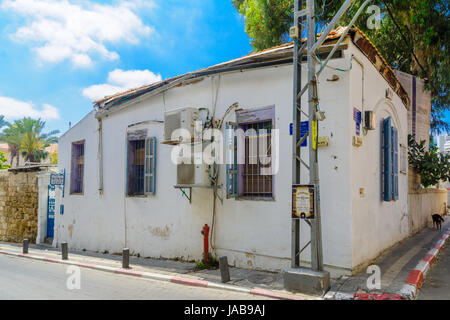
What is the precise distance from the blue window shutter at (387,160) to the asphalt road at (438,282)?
6.00ft

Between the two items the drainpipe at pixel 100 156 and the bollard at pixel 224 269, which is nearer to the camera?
the bollard at pixel 224 269

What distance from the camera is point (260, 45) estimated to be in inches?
699

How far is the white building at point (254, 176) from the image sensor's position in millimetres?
6789

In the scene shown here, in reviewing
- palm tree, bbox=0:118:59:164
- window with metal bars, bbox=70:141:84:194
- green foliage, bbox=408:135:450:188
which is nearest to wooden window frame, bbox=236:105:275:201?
window with metal bars, bbox=70:141:84:194

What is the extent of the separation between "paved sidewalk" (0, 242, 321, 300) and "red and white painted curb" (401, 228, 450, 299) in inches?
60.4

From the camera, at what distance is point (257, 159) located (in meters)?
7.93

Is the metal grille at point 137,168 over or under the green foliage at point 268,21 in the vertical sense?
under

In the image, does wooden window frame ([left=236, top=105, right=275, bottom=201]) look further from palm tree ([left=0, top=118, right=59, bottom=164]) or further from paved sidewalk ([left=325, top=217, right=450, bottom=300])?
palm tree ([left=0, top=118, right=59, bottom=164])

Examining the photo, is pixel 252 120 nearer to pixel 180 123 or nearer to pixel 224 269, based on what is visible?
pixel 180 123

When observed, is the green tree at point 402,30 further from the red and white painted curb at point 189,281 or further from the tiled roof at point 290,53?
the red and white painted curb at point 189,281

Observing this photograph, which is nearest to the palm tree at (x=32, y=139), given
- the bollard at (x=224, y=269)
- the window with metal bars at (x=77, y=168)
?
the window with metal bars at (x=77, y=168)

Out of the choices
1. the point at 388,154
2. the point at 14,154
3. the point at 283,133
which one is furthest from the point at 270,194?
the point at 14,154

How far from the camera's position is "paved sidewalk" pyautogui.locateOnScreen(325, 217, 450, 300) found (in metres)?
5.56
